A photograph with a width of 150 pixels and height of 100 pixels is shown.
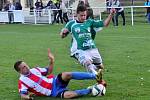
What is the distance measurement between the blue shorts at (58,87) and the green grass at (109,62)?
17cm

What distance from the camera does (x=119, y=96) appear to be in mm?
8703

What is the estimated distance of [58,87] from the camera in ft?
28.7

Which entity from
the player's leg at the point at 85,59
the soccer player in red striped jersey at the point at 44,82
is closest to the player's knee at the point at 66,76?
the soccer player in red striped jersey at the point at 44,82

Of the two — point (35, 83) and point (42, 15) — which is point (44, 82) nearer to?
point (35, 83)

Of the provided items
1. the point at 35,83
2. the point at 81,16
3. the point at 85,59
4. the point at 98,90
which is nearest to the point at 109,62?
the point at 85,59

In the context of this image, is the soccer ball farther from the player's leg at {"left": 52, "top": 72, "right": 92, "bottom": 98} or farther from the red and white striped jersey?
the red and white striped jersey

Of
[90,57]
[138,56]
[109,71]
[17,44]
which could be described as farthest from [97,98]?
[17,44]

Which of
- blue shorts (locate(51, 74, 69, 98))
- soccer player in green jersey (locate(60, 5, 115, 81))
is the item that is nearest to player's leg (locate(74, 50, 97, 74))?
soccer player in green jersey (locate(60, 5, 115, 81))

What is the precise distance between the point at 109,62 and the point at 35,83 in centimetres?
507

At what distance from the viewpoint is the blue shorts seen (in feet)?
28.5

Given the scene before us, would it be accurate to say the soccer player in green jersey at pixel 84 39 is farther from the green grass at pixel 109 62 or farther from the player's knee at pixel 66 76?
the player's knee at pixel 66 76

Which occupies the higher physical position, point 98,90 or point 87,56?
point 87,56

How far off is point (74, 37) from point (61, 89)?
4.11ft

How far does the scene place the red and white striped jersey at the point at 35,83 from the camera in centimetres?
859
